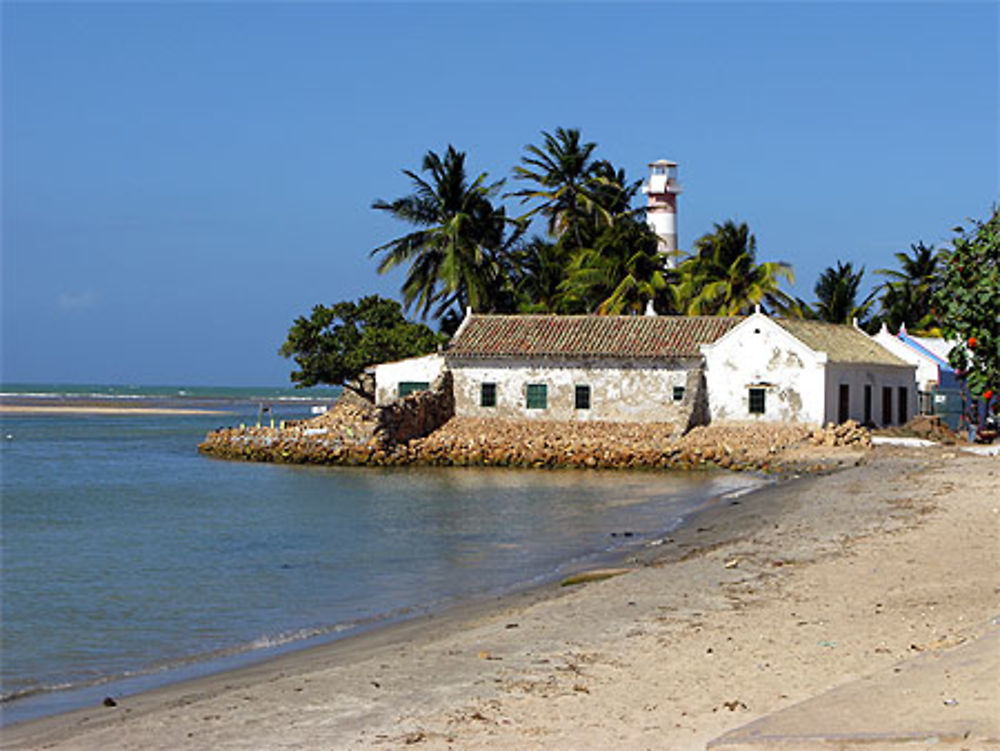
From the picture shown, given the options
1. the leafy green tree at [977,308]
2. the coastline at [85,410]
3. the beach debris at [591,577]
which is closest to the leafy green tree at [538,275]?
the beach debris at [591,577]

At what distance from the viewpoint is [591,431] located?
37812 mm

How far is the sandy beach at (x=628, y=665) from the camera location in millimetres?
7723

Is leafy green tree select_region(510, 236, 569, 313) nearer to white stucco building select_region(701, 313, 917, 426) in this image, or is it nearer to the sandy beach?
white stucco building select_region(701, 313, 917, 426)

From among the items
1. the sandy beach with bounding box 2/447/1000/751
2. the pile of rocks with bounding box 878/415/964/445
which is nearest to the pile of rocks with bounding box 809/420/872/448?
the pile of rocks with bounding box 878/415/964/445

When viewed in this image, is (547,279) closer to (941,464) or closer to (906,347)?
(906,347)

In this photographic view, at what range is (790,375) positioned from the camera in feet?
120

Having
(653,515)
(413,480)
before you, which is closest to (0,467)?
(413,480)

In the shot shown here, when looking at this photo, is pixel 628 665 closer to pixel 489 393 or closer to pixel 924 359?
pixel 489 393

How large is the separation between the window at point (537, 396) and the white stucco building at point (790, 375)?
15.5ft

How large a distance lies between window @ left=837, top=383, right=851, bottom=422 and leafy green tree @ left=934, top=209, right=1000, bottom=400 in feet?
93.5

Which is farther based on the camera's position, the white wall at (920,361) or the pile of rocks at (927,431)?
the white wall at (920,361)

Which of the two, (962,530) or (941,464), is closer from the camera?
(962,530)

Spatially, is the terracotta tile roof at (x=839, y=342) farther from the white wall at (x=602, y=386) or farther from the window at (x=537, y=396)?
the window at (x=537, y=396)

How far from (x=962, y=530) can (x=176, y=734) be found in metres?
10.7
